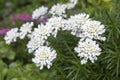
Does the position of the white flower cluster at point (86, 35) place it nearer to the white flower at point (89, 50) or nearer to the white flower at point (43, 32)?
the white flower at point (89, 50)

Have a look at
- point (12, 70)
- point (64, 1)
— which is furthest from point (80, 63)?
point (12, 70)

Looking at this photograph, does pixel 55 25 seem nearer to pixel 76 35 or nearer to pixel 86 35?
pixel 76 35

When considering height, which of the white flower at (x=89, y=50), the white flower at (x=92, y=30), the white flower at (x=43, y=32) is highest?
the white flower at (x=43, y=32)

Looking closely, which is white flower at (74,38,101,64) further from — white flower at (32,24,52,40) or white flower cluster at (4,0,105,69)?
white flower at (32,24,52,40)

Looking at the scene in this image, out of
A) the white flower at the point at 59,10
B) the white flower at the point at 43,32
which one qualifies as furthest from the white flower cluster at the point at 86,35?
the white flower at the point at 59,10

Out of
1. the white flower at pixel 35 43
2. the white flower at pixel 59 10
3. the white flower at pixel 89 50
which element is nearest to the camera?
the white flower at pixel 89 50

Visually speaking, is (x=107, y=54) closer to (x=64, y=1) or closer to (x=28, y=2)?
(x=64, y=1)

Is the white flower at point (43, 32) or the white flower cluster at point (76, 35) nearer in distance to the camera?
the white flower cluster at point (76, 35)

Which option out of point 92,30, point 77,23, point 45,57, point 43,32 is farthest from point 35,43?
point 92,30

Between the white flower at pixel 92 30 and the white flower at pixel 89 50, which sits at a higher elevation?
the white flower at pixel 92 30

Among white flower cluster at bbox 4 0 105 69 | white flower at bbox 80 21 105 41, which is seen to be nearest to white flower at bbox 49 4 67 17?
white flower cluster at bbox 4 0 105 69
